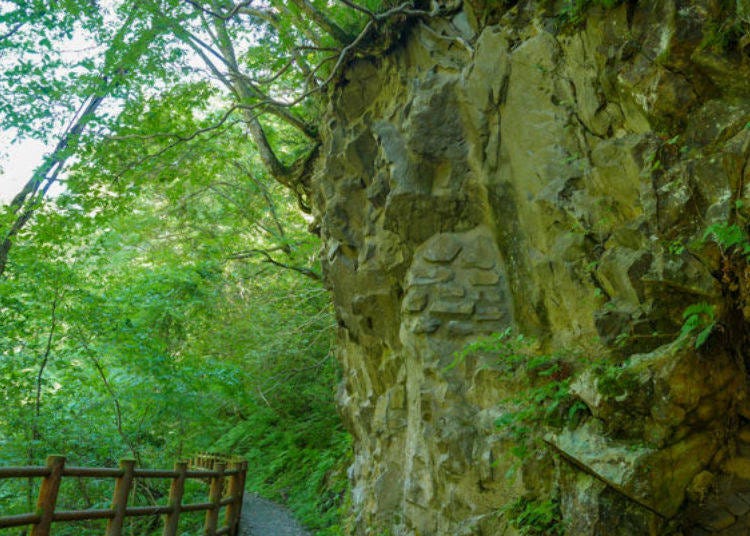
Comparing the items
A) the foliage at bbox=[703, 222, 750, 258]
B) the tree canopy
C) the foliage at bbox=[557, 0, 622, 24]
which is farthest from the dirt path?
the foliage at bbox=[557, 0, 622, 24]

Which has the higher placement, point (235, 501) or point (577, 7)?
point (577, 7)

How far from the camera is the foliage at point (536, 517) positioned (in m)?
4.27

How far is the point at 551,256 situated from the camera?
533 centimetres

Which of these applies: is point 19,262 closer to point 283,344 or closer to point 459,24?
point 283,344

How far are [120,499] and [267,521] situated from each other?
504 centimetres

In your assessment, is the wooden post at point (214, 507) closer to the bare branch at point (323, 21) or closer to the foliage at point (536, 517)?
the foliage at point (536, 517)

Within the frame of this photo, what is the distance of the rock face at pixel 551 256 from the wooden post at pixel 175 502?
253cm

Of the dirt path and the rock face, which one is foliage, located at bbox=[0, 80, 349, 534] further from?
the rock face

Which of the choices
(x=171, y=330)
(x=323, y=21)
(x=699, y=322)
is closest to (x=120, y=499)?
(x=699, y=322)

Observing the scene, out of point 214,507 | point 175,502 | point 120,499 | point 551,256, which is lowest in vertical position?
point 214,507

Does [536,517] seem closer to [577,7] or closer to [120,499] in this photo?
[120,499]

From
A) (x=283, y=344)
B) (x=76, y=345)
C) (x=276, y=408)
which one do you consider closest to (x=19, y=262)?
(x=76, y=345)

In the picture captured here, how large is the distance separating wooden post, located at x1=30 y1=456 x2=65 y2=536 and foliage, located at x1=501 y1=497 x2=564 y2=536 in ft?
12.9

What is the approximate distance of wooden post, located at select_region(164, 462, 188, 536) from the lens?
677 centimetres
